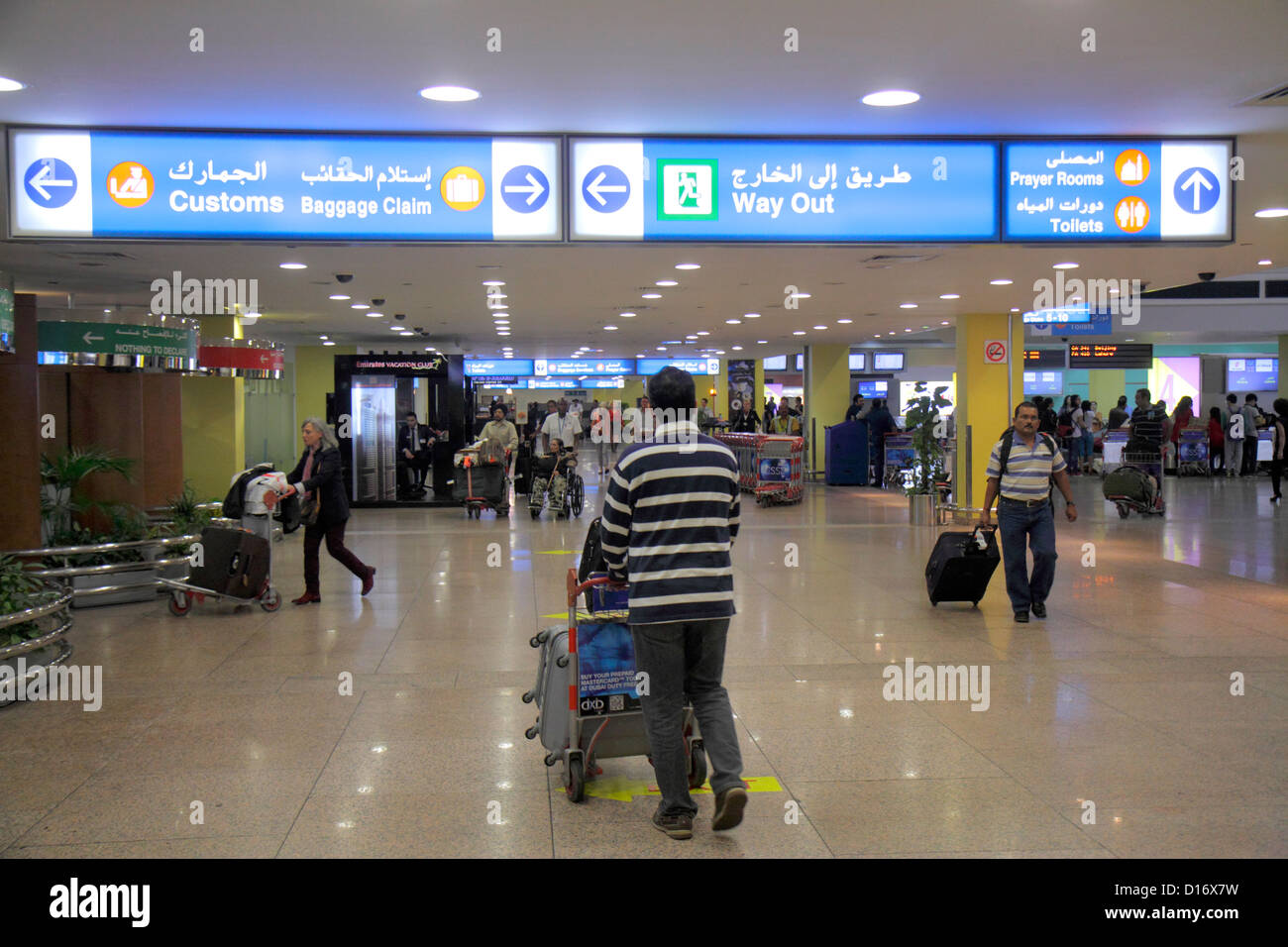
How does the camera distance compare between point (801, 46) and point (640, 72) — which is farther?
point (640, 72)

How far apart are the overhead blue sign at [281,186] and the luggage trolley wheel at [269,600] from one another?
13.5ft

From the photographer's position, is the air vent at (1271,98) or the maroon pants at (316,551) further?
the maroon pants at (316,551)

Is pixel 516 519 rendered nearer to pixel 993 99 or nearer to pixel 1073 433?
pixel 993 99

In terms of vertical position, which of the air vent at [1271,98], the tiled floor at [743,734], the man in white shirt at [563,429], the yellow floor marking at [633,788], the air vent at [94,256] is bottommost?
the yellow floor marking at [633,788]

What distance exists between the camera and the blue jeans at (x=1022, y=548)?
29.6 feet

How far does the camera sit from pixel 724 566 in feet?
15.0

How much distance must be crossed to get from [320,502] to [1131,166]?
23.9 feet

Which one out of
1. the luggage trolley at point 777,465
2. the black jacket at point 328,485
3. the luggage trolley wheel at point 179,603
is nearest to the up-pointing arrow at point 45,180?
the black jacket at point 328,485

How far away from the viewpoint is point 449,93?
21.6ft

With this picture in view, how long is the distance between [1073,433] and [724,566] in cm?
2553

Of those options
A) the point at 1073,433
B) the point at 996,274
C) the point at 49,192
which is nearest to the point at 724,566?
the point at 49,192

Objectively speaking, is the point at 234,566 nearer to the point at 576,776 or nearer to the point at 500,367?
the point at 576,776

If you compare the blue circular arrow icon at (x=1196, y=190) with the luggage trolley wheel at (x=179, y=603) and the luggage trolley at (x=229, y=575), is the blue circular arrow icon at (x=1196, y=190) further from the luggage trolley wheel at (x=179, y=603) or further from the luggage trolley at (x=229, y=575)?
the luggage trolley wheel at (x=179, y=603)

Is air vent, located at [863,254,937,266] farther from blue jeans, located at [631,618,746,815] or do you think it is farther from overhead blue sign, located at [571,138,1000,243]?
blue jeans, located at [631,618,746,815]
